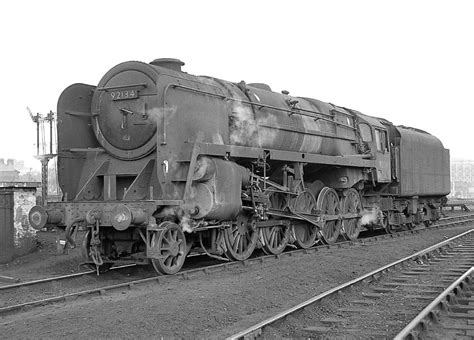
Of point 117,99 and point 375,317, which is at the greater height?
point 117,99

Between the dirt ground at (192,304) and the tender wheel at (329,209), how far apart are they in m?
2.85

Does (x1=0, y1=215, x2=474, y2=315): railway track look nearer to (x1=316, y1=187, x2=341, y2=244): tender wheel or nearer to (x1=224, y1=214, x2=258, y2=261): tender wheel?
(x1=224, y1=214, x2=258, y2=261): tender wheel

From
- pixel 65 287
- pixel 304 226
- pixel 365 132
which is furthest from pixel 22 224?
pixel 365 132

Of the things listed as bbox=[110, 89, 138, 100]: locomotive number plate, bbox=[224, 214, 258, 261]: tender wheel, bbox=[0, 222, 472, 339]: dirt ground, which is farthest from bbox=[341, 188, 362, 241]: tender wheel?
bbox=[110, 89, 138, 100]: locomotive number plate

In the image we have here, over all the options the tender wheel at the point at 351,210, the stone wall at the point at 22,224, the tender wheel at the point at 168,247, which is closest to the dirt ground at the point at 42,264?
the stone wall at the point at 22,224

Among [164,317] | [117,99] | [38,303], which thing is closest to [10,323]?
[38,303]

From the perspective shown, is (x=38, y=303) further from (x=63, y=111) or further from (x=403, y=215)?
(x=403, y=215)

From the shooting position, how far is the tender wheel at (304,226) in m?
12.8

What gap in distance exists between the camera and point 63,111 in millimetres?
9977

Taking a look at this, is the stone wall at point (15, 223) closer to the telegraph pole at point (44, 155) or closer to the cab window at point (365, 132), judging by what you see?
the telegraph pole at point (44, 155)

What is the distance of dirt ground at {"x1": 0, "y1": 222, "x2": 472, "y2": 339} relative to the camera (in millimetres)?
5777

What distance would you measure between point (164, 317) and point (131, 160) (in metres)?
4.12

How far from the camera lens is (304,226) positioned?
1359cm

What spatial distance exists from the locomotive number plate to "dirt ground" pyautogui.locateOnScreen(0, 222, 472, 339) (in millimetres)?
3257
